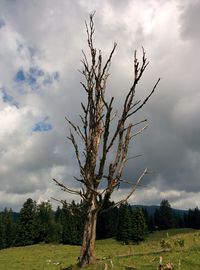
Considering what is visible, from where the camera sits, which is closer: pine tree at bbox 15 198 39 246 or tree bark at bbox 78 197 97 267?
tree bark at bbox 78 197 97 267

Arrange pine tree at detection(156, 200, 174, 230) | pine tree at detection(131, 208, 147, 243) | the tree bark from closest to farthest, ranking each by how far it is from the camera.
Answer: the tree bark, pine tree at detection(131, 208, 147, 243), pine tree at detection(156, 200, 174, 230)

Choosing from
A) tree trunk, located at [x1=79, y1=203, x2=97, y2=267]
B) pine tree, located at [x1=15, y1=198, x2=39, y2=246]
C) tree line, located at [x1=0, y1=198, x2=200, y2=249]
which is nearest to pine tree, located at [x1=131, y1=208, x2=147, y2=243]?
tree line, located at [x1=0, y1=198, x2=200, y2=249]

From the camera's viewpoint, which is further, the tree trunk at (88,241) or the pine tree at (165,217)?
the pine tree at (165,217)

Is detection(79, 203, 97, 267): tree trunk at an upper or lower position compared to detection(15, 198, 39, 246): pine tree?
lower

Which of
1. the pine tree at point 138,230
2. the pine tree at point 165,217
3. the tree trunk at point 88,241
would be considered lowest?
the tree trunk at point 88,241

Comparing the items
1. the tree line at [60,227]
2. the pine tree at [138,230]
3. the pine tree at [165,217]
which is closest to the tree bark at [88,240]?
the tree line at [60,227]

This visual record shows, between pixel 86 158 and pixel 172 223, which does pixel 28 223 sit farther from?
pixel 86 158

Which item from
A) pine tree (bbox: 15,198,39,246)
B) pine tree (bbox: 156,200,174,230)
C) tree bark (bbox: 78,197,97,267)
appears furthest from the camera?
pine tree (bbox: 156,200,174,230)

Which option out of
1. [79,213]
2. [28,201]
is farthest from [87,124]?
[28,201]

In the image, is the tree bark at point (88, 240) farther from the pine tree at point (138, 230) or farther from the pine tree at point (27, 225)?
the pine tree at point (27, 225)

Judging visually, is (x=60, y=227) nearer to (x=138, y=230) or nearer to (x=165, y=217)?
(x=138, y=230)

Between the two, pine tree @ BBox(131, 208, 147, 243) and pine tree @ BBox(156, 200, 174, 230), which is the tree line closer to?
pine tree @ BBox(131, 208, 147, 243)

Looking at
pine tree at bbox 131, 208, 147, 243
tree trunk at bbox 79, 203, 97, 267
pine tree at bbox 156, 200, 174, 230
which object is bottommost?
tree trunk at bbox 79, 203, 97, 267

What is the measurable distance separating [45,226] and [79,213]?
338ft
